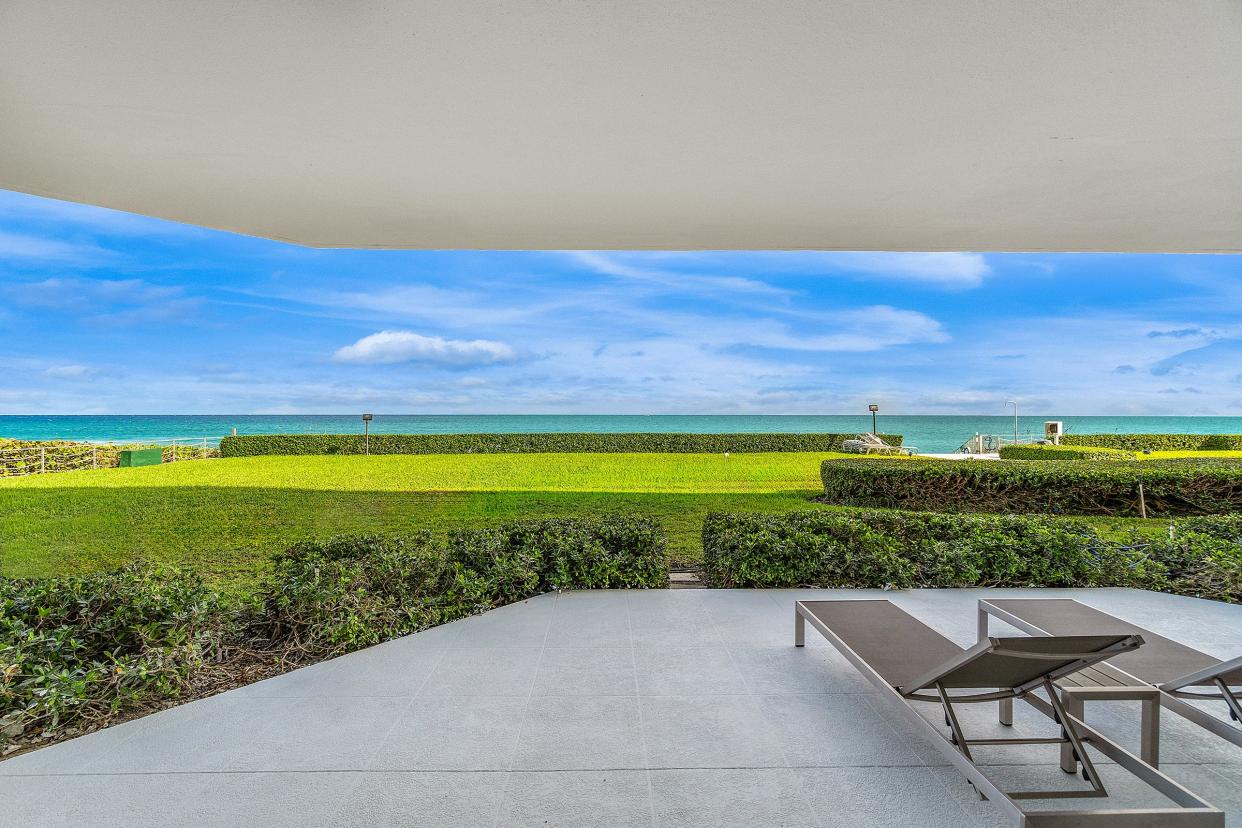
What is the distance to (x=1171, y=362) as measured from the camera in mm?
29703

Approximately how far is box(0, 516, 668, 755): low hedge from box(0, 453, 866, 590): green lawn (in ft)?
5.41

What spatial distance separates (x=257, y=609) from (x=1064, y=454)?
12.9 meters

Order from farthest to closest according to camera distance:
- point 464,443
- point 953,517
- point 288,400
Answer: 1. point 288,400
2. point 464,443
3. point 953,517

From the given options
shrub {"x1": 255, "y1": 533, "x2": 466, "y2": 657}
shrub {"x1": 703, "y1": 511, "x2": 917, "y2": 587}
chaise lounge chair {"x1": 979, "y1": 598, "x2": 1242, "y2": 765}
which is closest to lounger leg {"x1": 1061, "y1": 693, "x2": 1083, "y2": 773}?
chaise lounge chair {"x1": 979, "y1": 598, "x2": 1242, "y2": 765}

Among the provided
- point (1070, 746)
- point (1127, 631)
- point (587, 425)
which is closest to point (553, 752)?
point (1070, 746)

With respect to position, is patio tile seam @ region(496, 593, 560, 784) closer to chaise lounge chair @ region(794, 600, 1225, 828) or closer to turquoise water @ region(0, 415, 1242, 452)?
chaise lounge chair @ region(794, 600, 1225, 828)

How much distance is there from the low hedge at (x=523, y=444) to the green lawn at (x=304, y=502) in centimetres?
456

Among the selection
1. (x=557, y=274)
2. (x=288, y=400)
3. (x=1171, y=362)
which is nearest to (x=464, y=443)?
(x=288, y=400)

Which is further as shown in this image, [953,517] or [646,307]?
[646,307]

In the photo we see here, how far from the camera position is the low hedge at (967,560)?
4.88 m

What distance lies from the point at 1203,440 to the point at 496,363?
97.3ft

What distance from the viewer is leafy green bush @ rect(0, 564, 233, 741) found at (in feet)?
8.47

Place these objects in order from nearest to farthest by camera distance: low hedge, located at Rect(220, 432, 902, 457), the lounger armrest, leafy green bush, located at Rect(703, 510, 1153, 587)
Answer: the lounger armrest < leafy green bush, located at Rect(703, 510, 1153, 587) < low hedge, located at Rect(220, 432, 902, 457)

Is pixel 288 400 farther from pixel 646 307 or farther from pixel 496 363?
pixel 646 307
